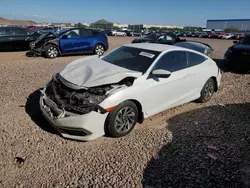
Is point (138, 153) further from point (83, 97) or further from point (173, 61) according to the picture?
point (173, 61)

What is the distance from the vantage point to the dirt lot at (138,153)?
10.2 ft

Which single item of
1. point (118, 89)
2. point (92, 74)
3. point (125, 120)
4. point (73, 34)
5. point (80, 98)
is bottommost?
point (125, 120)

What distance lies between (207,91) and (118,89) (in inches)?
117

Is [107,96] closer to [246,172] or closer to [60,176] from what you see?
[60,176]

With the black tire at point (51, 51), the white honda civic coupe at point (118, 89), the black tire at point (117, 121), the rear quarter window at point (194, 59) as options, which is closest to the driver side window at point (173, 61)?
the white honda civic coupe at point (118, 89)

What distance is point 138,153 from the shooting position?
371 centimetres

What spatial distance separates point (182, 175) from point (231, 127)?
205 cm

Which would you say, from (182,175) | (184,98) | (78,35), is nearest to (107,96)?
(182,175)

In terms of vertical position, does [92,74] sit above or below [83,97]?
above

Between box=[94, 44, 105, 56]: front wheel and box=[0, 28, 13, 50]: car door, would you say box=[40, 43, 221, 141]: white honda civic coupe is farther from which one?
box=[0, 28, 13, 50]: car door

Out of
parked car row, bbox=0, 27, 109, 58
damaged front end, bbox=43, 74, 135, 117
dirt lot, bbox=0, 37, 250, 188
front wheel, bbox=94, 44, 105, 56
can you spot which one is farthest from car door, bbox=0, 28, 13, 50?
damaged front end, bbox=43, 74, 135, 117

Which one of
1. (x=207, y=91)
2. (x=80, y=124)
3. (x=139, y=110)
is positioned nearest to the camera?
(x=80, y=124)

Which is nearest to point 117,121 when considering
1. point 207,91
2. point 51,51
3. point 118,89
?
point 118,89

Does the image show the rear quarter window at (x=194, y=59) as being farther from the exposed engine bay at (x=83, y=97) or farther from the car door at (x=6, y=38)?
the car door at (x=6, y=38)
